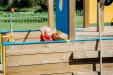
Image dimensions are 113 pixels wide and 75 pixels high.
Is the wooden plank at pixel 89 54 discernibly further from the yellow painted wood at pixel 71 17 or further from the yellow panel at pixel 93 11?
Answer: the yellow panel at pixel 93 11

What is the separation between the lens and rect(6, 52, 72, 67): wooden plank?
4.40 metres

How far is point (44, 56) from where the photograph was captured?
178 inches

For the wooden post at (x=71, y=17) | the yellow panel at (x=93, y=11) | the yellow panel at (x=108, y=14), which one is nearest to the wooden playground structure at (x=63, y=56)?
the wooden post at (x=71, y=17)

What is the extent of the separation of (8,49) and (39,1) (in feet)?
91.6

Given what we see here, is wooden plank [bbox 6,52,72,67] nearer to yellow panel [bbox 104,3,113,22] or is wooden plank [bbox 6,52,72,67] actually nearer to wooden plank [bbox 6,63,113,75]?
wooden plank [bbox 6,63,113,75]

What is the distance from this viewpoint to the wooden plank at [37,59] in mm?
4402

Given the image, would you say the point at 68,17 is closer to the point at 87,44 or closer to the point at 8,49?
the point at 87,44

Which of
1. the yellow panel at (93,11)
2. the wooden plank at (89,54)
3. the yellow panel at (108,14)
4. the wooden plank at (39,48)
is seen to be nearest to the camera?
the wooden plank at (39,48)

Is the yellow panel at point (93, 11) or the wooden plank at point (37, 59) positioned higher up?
the yellow panel at point (93, 11)

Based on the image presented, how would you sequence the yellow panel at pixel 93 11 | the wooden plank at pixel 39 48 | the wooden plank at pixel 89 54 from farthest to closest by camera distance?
the yellow panel at pixel 93 11 → the wooden plank at pixel 89 54 → the wooden plank at pixel 39 48

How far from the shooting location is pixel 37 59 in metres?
4.51

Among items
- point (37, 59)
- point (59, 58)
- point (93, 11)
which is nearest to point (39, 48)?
point (37, 59)

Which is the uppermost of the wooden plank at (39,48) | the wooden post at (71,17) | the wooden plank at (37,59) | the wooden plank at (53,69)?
the wooden post at (71,17)

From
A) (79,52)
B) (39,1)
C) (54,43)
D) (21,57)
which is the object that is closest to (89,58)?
(79,52)
